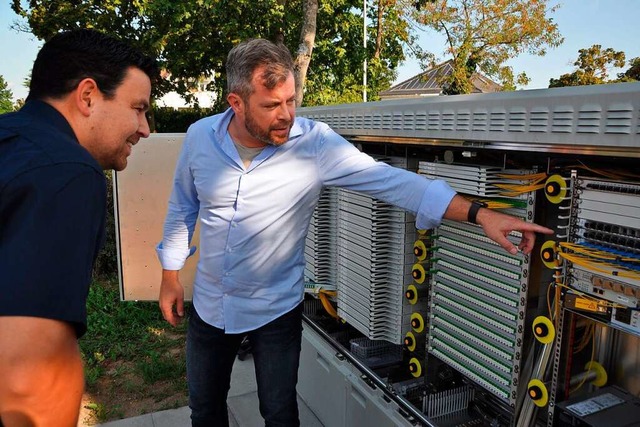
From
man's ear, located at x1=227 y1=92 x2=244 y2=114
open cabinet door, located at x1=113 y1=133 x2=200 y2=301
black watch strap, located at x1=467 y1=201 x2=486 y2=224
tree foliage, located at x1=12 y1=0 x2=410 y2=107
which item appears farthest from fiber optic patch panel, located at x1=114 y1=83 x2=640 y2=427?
tree foliage, located at x1=12 y1=0 x2=410 y2=107

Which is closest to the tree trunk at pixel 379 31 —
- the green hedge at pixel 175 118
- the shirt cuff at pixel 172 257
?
the green hedge at pixel 175 118

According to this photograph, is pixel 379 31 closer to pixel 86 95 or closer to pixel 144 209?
pixel 144 209

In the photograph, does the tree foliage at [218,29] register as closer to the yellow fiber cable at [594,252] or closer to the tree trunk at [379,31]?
the tree trunk at [379,31]

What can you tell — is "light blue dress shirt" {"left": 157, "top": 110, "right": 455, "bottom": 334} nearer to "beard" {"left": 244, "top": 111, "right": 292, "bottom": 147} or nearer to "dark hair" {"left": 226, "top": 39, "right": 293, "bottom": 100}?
"beard" {"left": 244, "top": 111, "right": 292, "bottom": 147}

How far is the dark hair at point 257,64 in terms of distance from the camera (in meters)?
1.91

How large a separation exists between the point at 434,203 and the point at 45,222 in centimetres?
120

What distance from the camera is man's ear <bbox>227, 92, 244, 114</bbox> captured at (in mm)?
1994

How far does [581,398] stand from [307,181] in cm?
127

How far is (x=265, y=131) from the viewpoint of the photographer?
196 centimetres

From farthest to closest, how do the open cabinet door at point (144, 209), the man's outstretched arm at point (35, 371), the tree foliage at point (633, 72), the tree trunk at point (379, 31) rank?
1. the tree foliage at point (633, 72)
2. the tree trunk at point (379, 31)
3. the open cabinet door at point (144, 209)
4. the man's outstretched arm at point (35, 371)

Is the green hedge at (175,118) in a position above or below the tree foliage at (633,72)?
below

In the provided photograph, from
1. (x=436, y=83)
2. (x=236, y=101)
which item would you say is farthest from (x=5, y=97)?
(x=236, y=101)

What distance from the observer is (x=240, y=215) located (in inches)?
81.2

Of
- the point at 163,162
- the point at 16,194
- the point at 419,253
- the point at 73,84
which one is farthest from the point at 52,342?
the point at 163,162
